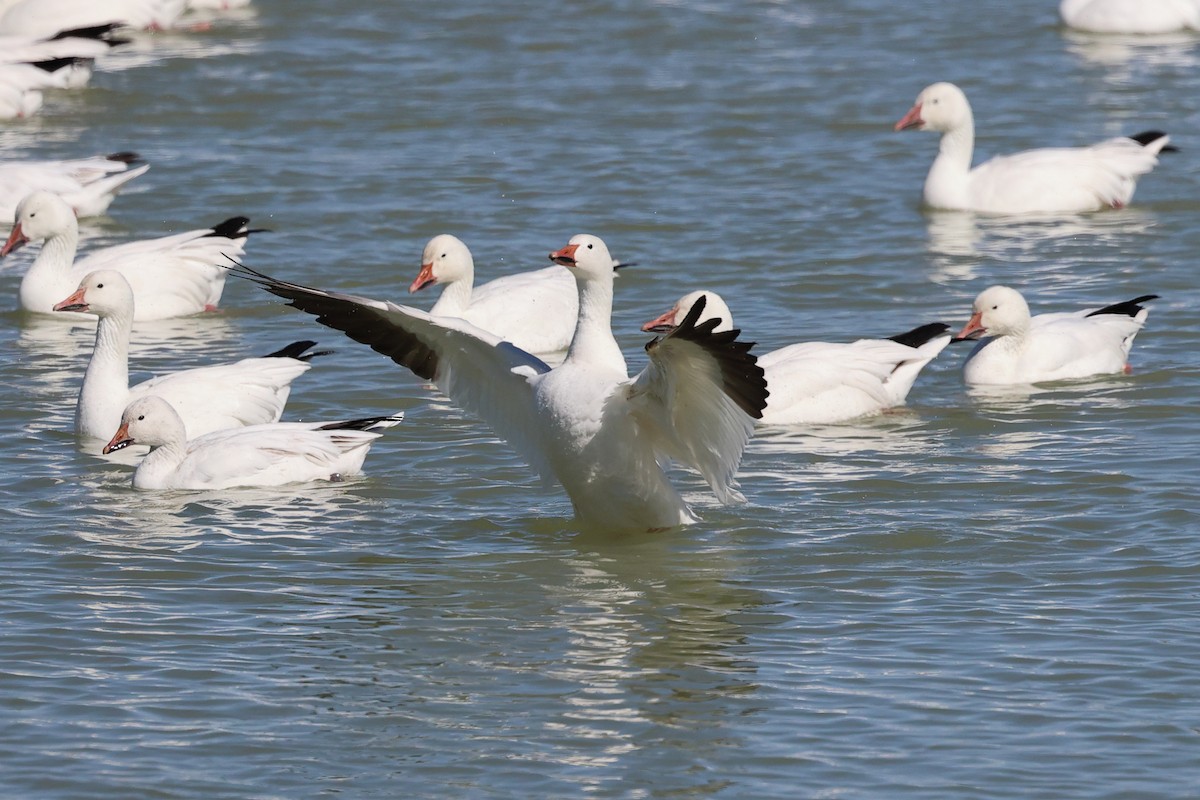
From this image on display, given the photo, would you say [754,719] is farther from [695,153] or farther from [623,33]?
[623,33]

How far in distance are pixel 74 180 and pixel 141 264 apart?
251 cm

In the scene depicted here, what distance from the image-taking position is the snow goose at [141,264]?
13188 mm

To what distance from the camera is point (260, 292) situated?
1419 centimetres

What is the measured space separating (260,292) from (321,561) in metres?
5.92

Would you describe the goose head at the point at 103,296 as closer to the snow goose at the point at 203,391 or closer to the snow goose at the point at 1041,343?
the snow goose at the point at 203,391

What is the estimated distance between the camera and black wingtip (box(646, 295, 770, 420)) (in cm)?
720

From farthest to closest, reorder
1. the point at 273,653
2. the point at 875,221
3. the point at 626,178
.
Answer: the point at 626,178 → the point at 875,221 → the point at 273,653

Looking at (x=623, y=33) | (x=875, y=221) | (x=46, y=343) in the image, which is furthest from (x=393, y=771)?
(x=623, y=33)

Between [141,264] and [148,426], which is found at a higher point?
[141,264]

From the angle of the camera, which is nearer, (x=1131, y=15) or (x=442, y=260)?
(x=442, y=260)

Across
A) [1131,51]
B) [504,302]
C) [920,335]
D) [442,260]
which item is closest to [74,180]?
[442,260]

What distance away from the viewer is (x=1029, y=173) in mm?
15492

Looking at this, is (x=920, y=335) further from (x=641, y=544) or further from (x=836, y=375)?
(x=641, y=544)

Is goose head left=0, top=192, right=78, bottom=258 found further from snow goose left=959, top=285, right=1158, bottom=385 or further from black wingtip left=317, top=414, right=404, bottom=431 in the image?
snow goose left=959, top=285, right=1158, bottom=385
